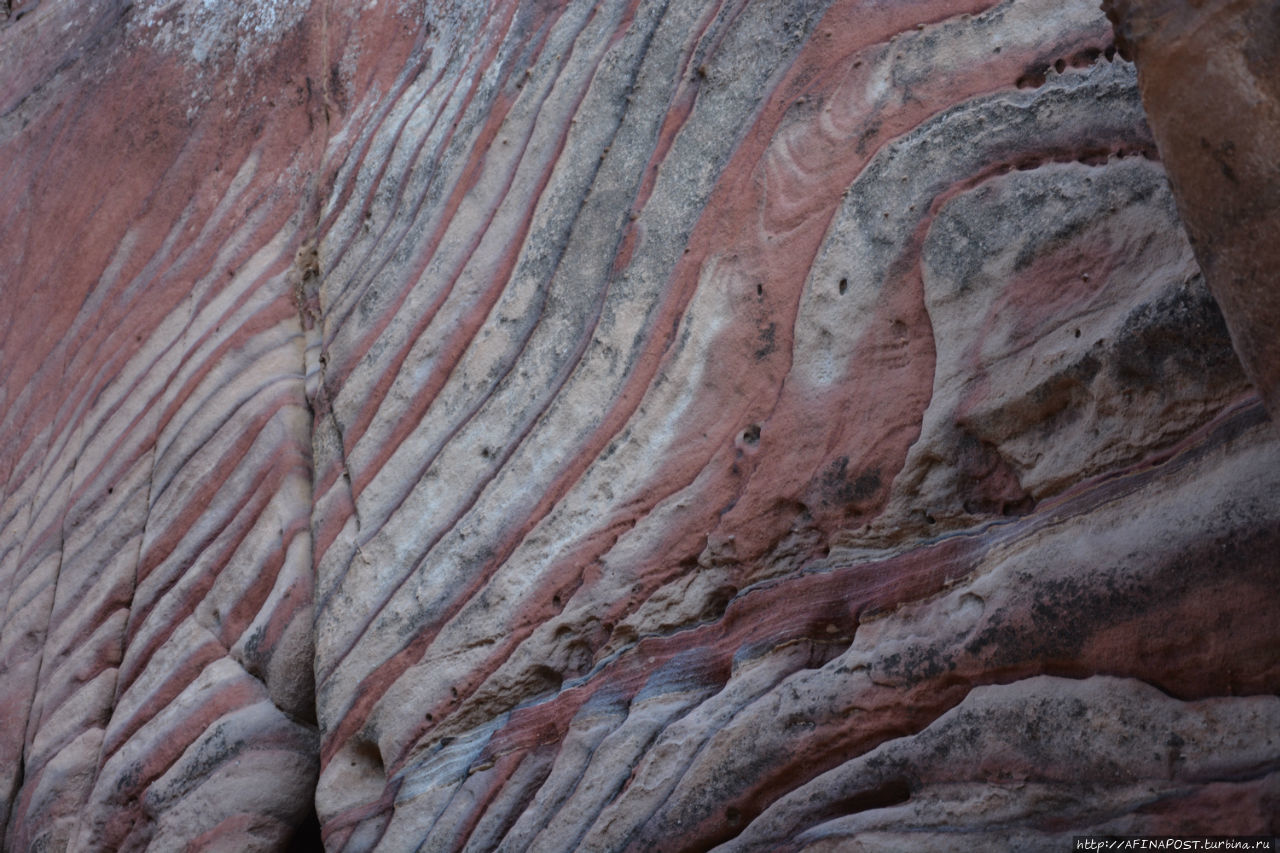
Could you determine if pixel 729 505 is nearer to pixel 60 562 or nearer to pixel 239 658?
pixel 239 658

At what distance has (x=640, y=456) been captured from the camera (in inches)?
84.7

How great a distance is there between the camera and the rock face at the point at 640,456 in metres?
1.55

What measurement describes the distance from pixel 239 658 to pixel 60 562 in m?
0.90

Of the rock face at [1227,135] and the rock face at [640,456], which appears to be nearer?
the rock face at [1227,135]

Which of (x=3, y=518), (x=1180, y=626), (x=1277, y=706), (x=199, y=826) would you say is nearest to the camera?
(x=1277, y=706)

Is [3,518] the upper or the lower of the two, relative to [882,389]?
upper

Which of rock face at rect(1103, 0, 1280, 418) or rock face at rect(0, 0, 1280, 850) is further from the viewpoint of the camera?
rock face at rect(0, 0, 1280, 850)

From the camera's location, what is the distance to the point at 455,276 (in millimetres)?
2629

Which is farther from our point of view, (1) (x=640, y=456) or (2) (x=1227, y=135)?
(1) (x=640, y=456)

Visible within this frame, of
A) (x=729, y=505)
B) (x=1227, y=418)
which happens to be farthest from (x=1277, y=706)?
(x=729, y=505)

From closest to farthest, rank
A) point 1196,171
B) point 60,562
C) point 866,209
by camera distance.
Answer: point 1196,171 < point 866,209 < point 60,562

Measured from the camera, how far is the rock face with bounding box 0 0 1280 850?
5.09 ft

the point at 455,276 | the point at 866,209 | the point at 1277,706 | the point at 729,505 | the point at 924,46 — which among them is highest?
the point at 455,276

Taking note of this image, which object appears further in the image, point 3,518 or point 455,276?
point 3,518
